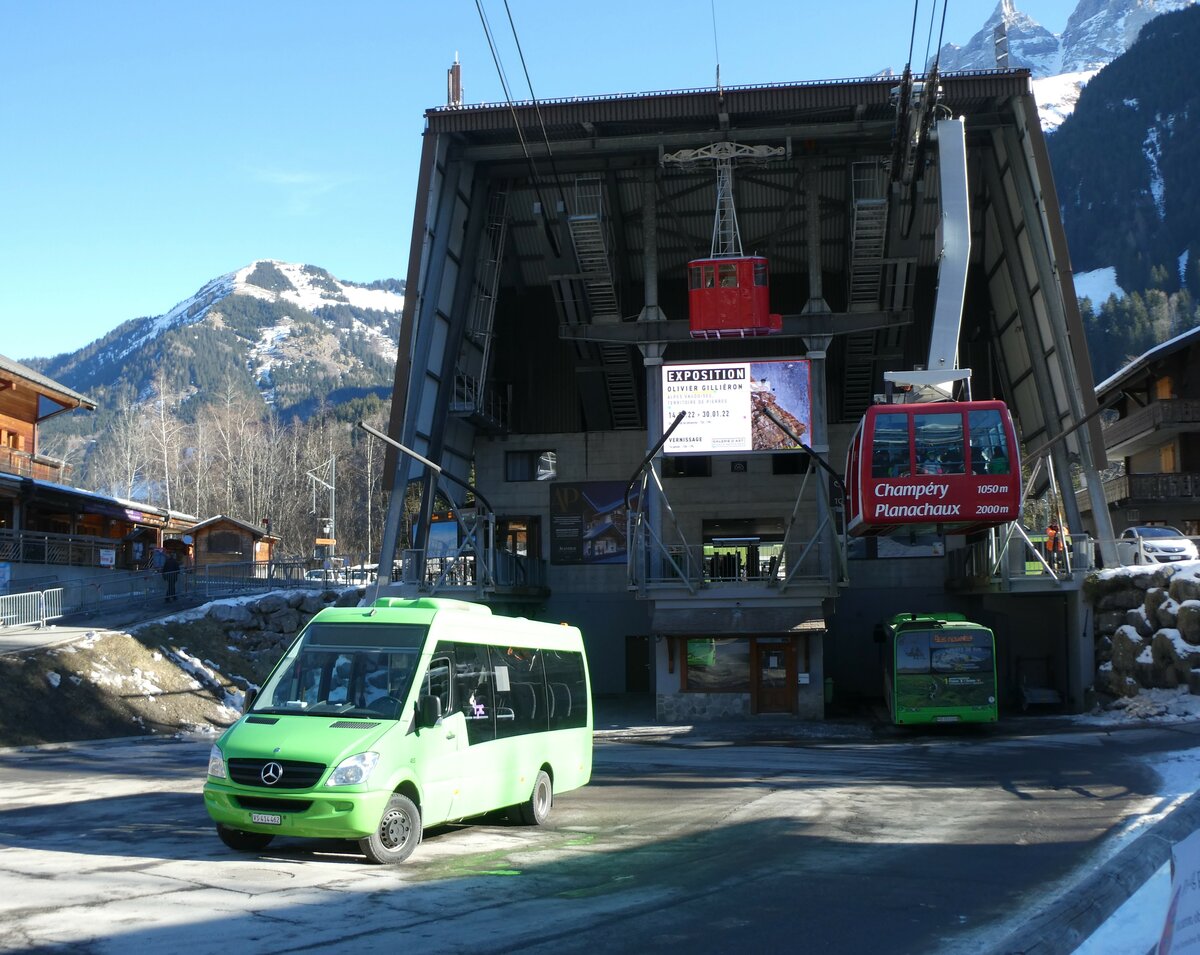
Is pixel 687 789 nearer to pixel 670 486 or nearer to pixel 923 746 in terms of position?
pixel 923 746

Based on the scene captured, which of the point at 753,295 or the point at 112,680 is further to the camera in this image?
the point at 753,295

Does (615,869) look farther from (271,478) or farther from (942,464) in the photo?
(271,478)

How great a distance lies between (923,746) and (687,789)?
30.7ft

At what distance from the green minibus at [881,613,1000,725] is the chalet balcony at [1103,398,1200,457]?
→ 2890 centimetres

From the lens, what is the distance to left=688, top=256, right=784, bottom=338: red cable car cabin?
118ft

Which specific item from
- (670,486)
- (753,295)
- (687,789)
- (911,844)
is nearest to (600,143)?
(753,295)

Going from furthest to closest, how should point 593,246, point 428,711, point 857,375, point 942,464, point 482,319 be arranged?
point 857,375
point 482,319
point 593,246
point 942,464
point 428,711

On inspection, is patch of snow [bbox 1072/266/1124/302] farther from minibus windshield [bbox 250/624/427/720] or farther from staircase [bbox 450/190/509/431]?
minibus windshield [bbox 250/624/427/720]

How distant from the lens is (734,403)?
36688 millimetres

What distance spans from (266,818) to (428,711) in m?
1.82

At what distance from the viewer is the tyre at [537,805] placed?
13.4 meters

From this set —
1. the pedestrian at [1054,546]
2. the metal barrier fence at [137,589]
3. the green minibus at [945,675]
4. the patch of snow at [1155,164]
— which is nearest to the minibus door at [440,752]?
the green minibus at [945,675]

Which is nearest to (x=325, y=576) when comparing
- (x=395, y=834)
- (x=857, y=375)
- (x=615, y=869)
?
(x=857, y=375)

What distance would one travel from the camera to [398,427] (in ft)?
117
